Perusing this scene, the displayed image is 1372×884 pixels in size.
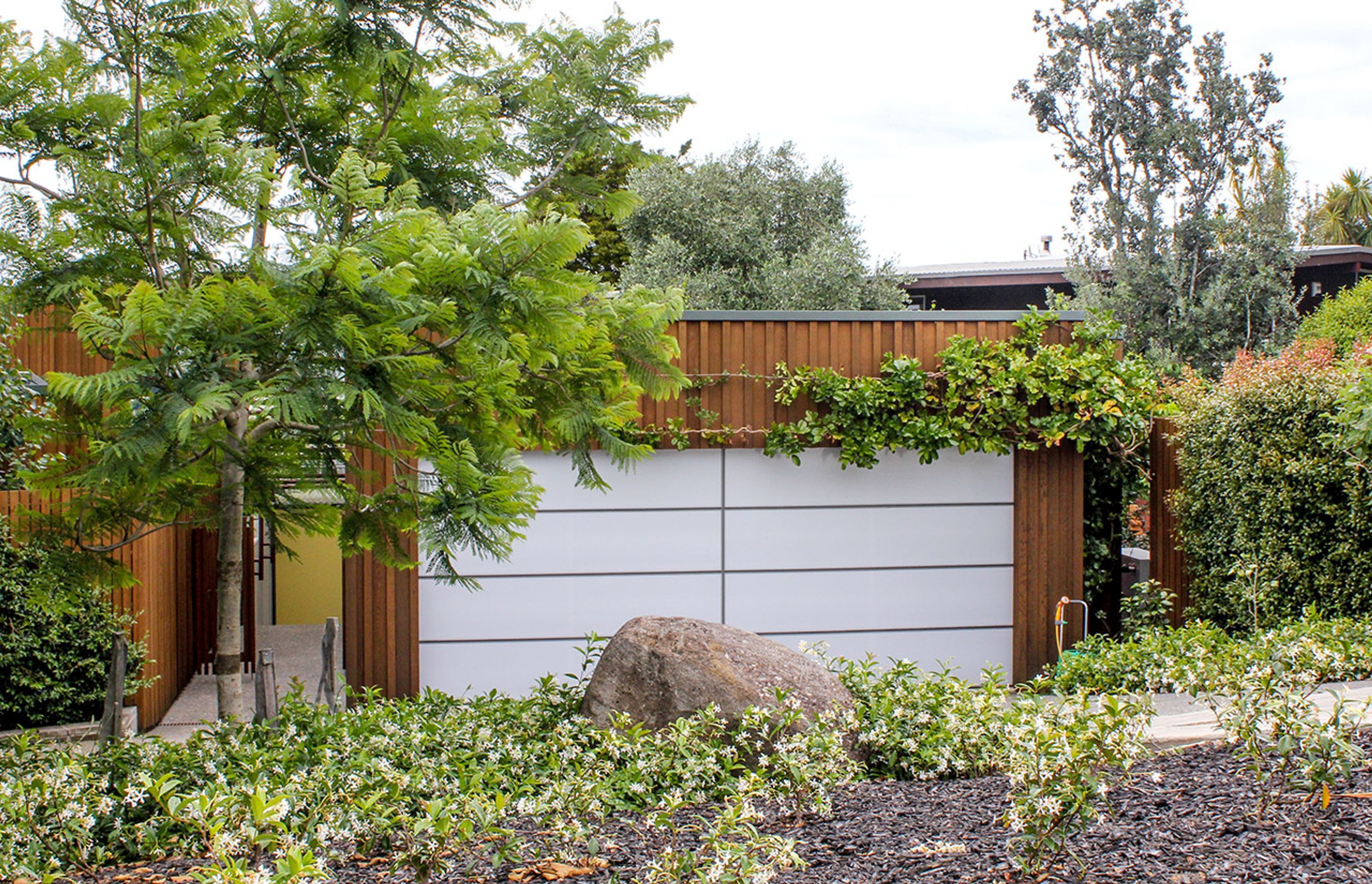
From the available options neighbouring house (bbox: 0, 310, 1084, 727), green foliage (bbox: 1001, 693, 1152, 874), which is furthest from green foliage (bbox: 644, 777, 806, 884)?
neighbouring house (bbox: 0, 310, 1084, 727)

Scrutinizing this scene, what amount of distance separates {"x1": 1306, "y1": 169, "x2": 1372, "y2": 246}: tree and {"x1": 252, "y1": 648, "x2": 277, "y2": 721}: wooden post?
1287 inches

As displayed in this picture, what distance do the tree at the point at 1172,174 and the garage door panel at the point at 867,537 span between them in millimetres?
9818

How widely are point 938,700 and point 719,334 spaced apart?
3874mm

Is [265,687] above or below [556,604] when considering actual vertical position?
above

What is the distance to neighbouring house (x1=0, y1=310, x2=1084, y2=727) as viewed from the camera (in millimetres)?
7504

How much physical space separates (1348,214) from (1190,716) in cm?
3253

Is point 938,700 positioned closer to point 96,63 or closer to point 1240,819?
point 1240,819

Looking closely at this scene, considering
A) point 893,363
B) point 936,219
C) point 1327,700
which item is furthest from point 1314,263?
point 1327,700

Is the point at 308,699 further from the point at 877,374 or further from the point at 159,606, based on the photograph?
the point at 877,374

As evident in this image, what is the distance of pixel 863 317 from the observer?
303 inches

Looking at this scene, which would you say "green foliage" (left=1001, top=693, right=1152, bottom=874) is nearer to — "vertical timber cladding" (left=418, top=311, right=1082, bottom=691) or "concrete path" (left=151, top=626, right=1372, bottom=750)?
"concrete path" (left=151, top=626, right=1372, bottom=750)

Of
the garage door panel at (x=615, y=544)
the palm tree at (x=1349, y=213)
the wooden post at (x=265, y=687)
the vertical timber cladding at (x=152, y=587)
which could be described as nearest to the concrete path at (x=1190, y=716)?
the garage door panel at (x=615, y=544)

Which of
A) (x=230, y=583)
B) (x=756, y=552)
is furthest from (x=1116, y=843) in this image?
(x=756, y=552)

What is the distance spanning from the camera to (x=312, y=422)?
3.14 meters
